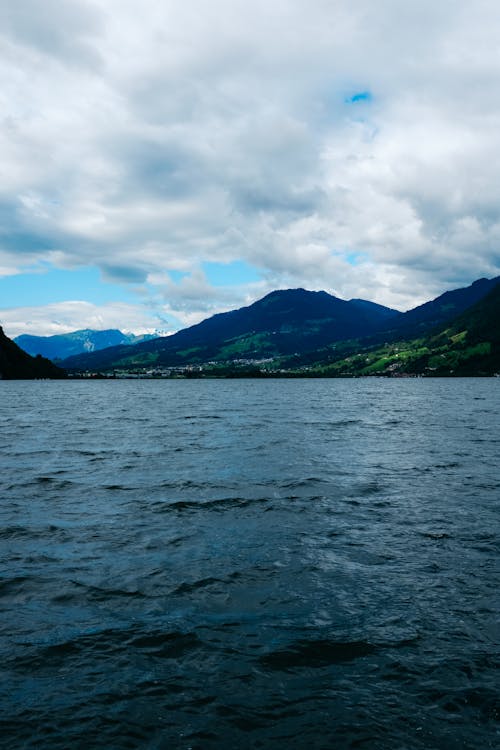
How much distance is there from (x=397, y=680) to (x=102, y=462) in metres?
34.8

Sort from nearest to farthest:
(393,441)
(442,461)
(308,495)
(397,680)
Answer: (397,680) → (308,495) → (442,461) → (393,441)

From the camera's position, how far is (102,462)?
140ft

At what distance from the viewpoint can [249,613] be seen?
15.1m

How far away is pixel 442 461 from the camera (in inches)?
1667

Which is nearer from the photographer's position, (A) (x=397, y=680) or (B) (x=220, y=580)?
(A) (x=397, y=680)

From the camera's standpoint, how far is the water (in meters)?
10.3

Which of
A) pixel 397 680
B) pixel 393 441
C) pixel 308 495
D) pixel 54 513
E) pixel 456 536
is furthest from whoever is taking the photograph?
pixel 393 441

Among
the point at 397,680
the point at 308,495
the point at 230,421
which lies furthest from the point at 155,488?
the point at 230,421

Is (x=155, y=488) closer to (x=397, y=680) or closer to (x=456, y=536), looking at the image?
(x=456, y=536)

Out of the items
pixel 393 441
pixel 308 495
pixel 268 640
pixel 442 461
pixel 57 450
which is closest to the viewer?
pixel 268 640

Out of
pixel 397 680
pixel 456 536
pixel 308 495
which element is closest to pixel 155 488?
pixel 308 495

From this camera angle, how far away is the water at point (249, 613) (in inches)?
406

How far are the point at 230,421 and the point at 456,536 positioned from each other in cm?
5885

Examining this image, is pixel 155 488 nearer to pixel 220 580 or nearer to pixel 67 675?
pixel 220 580
